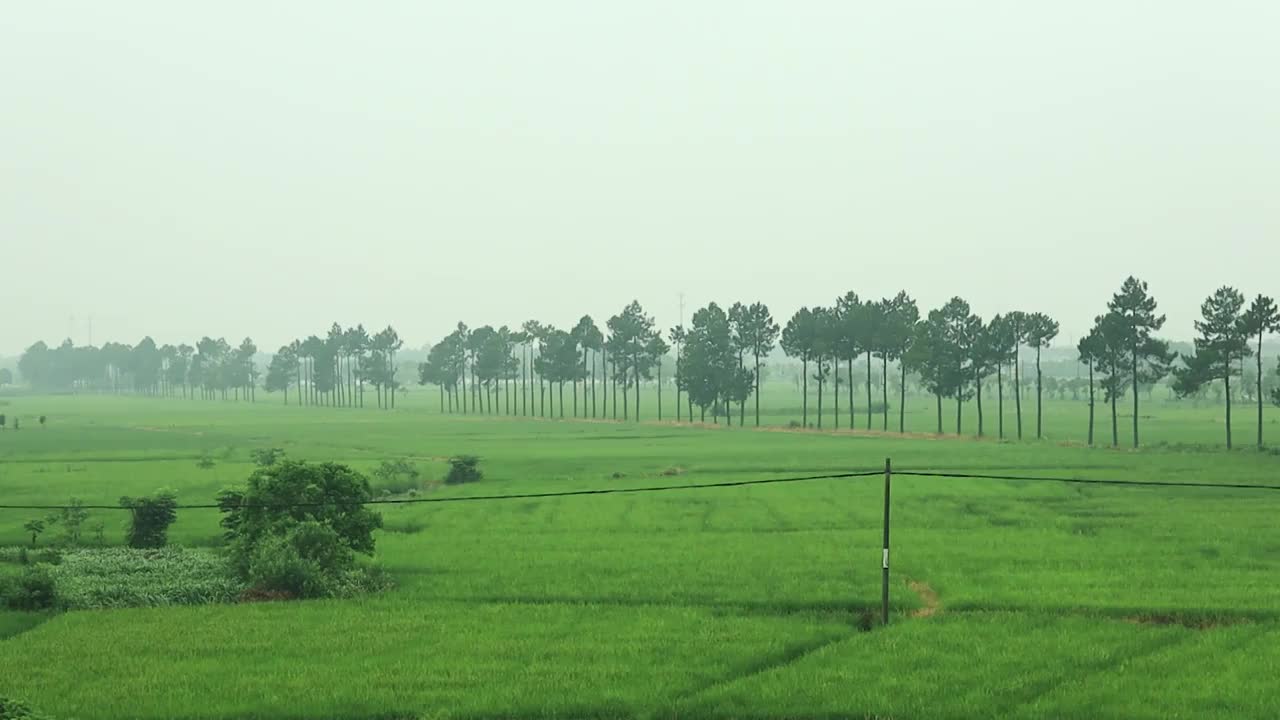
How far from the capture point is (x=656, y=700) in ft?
65.2

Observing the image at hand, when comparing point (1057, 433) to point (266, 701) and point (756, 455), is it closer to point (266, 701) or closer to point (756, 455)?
point (756, 455)

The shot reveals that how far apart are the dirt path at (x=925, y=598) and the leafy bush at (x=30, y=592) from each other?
81.1ft

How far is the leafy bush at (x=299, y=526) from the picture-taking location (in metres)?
30.9

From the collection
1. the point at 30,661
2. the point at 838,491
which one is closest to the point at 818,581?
the point at 30,661

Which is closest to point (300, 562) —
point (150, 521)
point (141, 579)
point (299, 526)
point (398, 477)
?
point (299, 526)

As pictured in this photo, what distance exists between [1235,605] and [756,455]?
51245 mm

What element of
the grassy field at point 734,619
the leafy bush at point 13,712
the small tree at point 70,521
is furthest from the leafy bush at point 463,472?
the leafy bush at point 13,712

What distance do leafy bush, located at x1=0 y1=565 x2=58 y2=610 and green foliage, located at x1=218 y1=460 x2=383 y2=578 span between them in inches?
202

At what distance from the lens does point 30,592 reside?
29.0 metres

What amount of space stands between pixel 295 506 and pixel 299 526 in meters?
1.62

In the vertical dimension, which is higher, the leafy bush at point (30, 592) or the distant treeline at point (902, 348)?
the distant treeline at point (902, 348)

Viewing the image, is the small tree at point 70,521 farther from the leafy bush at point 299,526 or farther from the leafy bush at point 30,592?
the leafy bush at point 30,592

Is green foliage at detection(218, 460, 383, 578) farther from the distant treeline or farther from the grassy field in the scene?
the distant treeline

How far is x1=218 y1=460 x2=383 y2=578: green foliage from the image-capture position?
106 feet
